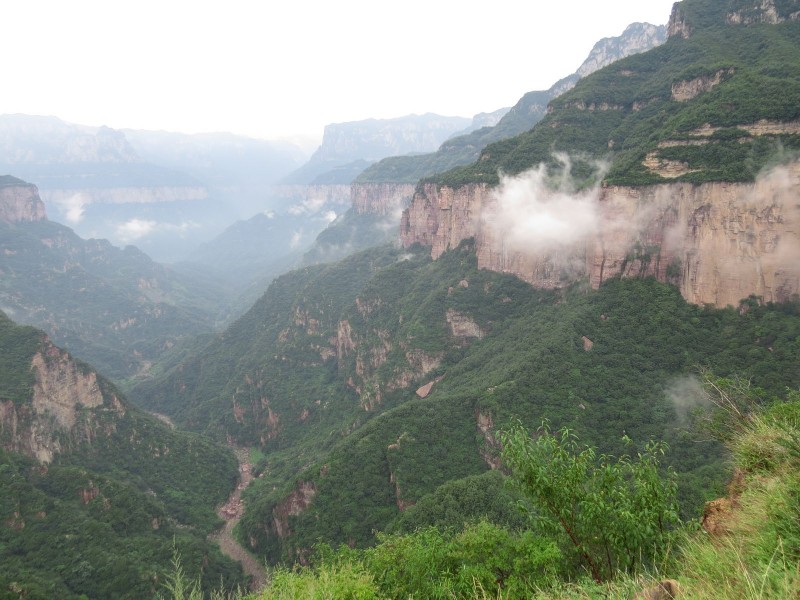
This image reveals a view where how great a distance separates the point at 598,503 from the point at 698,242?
167 ft

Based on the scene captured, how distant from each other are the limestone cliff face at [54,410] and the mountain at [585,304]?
3014 cm

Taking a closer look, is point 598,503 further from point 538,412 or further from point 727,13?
point 727,13

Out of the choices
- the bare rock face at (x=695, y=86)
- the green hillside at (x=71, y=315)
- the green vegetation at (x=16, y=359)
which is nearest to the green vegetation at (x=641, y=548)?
the bare rock face at (x=695, y=86)

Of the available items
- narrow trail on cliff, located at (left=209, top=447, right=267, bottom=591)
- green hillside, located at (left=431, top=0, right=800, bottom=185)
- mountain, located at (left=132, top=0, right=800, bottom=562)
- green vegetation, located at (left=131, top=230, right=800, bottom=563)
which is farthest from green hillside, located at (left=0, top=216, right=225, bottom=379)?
green hillside, located at (left=431, top=0, right=800, bottom=185)

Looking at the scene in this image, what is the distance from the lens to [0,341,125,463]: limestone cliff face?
6562 cm

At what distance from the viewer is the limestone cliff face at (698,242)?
48312mm

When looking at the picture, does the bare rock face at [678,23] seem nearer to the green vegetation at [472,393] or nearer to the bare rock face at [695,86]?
the bare rock face at [695,86]

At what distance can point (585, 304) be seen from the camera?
66062 millimetres

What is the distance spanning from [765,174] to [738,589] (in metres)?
55.3

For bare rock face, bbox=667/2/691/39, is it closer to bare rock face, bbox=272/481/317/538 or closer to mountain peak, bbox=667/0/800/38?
mountain peak, bbox=667/0/800/38

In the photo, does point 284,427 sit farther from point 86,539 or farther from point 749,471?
point 749,471

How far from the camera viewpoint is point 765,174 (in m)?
49.0

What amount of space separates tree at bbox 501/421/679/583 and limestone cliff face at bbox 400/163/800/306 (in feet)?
151

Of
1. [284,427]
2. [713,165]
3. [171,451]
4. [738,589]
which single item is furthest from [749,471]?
[284,427]
